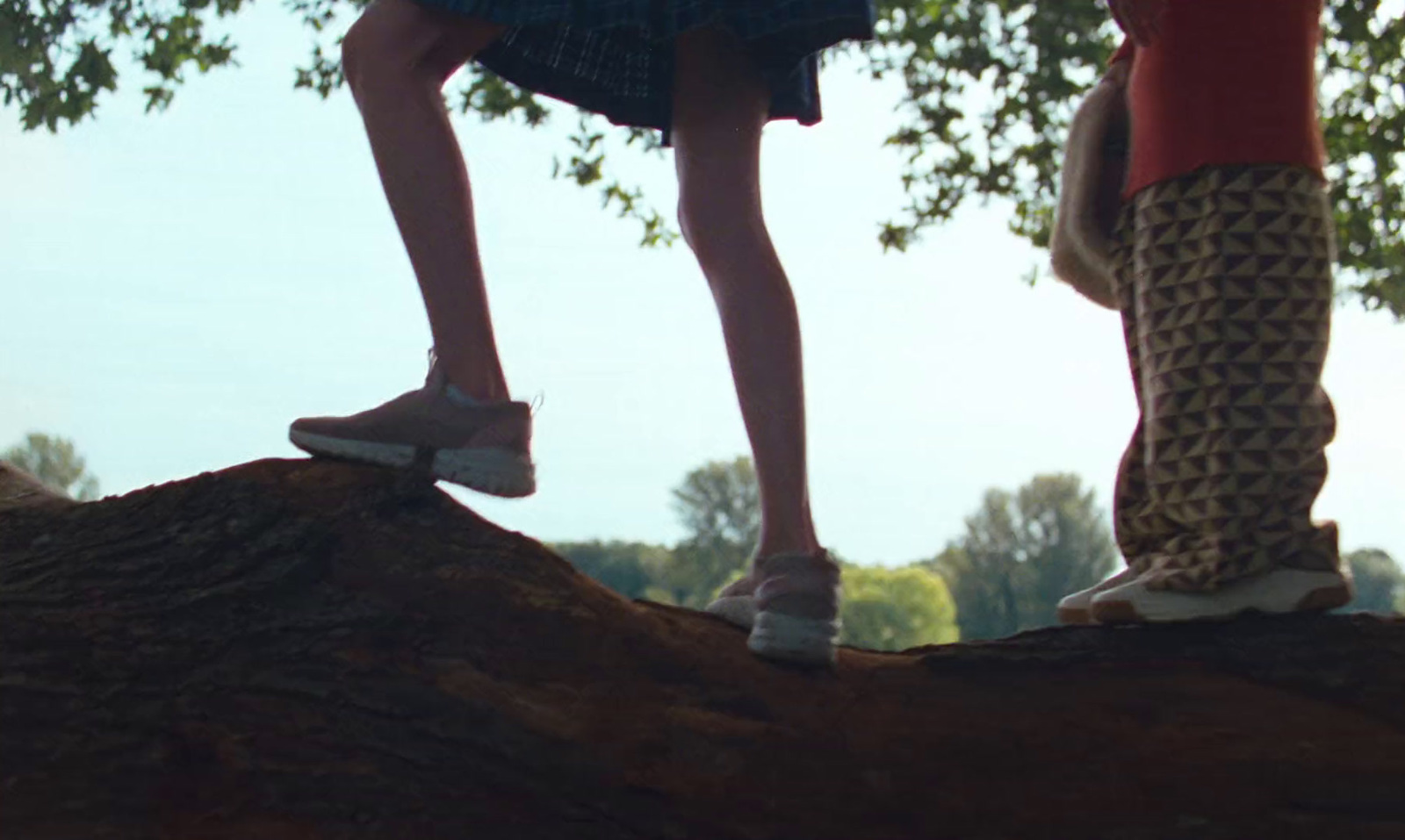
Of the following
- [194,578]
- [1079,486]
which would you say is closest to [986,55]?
[194,578]

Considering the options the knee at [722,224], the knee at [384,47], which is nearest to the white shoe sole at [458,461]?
the knee at [722,224]

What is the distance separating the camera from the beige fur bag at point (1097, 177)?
11.5 ft

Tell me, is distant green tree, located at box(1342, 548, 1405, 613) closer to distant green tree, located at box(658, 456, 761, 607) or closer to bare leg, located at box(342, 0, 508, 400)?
distant green tree, located at box(658, 456, 761, 607)

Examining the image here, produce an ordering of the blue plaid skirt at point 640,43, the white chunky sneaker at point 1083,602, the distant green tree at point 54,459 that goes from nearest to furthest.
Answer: the blue plaid skirt at point 640,43, the white chunky sneaker at point 1083,602, the distant green tree at point 54,459

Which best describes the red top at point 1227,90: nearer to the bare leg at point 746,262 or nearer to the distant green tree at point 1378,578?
the bare leg at point 746,262

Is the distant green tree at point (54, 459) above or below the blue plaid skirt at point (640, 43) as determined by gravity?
above

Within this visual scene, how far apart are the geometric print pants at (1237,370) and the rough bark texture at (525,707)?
0.63 ft

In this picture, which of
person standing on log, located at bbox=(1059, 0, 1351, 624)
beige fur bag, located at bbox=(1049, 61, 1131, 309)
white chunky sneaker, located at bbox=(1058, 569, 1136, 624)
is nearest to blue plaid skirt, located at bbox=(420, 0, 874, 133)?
beige fur bag, located at bbox=(1049, 61, 1131, 309)

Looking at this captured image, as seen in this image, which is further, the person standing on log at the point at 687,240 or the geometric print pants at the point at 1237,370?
the geometric print pants at the point at 1237,370

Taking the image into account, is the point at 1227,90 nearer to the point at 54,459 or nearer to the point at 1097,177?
the point at 1097,177

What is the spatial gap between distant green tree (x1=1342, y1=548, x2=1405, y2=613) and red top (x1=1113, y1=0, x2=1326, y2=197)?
193ft

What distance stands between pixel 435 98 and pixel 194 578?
1094mm

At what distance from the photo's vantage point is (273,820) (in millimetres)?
2631

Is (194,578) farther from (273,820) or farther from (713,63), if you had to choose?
(713,63)
